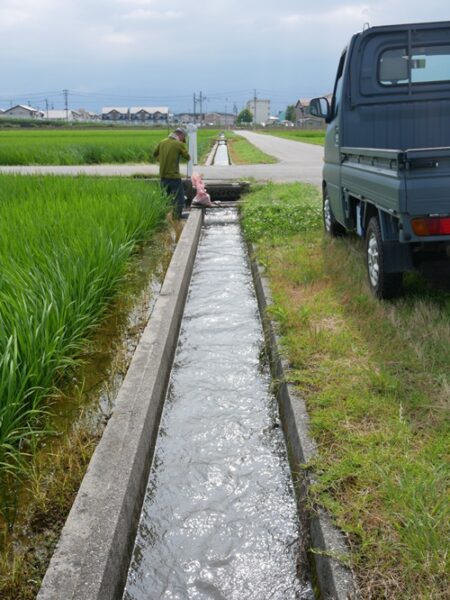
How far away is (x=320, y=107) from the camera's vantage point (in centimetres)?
698

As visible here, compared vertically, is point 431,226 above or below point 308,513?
above

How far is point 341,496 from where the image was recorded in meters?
2.54

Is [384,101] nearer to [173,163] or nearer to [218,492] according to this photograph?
[218,492]

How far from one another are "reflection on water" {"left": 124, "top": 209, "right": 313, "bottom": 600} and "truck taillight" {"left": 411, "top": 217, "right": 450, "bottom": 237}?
4.58ft

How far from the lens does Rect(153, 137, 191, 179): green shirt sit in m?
9.85

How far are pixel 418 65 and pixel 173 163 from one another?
186 inches

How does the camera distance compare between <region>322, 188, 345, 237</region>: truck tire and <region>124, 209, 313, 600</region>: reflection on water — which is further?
<region>322, 188, 345, 237</region>: truck tire

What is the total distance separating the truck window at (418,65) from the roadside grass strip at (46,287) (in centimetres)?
309

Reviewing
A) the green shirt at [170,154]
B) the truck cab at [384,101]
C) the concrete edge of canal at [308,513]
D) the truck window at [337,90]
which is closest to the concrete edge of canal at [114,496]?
the concrete edge of canal at [308,513]

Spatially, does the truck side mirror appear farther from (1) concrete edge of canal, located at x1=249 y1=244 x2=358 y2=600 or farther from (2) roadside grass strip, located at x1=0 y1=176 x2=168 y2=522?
(1) concrete edge of canal, located at x1=249 y1=244 x2=358 y2=600

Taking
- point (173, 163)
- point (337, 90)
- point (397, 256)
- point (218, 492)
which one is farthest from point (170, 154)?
point (218, 492)

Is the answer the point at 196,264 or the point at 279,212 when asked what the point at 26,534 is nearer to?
the point at 196,264

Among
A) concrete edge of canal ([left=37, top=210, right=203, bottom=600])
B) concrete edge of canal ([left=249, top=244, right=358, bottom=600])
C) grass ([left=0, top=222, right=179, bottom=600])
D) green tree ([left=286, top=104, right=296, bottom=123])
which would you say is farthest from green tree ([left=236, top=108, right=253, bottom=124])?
concrete edge of canal ([left=37, top=210, right=203, bottom=600])

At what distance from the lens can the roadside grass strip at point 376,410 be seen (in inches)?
85.5
